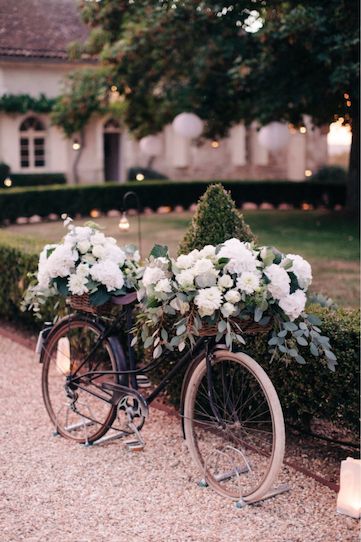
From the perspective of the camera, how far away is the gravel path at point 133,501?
374 cm

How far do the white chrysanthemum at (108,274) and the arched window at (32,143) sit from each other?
2077 centimetres

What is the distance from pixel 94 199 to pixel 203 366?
16455 mm

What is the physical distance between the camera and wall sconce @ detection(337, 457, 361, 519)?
3.90 m

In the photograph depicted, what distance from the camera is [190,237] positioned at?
5.18m

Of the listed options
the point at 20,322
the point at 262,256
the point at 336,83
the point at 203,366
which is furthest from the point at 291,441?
the point at 336,83

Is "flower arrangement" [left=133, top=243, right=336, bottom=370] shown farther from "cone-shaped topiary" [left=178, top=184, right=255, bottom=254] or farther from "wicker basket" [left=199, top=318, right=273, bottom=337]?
"cone-shaped topiary" [left=178, top=184, right=255, bottom=254]

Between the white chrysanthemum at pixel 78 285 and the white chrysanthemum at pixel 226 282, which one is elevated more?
the white chrysanthemum at pixel 226 282

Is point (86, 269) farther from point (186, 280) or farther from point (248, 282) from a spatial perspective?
point (248, 282)

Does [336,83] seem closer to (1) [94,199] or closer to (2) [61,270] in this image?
(1) [94,199]

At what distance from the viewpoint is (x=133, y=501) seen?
408 centimetres

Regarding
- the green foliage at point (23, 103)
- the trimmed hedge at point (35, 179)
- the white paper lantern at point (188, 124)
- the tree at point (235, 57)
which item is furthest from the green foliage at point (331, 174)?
the white paper lantern at point (188, 124)

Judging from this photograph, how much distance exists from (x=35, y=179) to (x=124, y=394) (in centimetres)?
2042

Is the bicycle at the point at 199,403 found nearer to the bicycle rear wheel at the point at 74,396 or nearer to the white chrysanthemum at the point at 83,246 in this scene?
the bicycle rear wheel at the point at 74,396

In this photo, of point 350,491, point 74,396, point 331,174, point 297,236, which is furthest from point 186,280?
point 331,174
